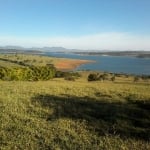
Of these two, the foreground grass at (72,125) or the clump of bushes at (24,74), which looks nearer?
the foreground grass at (72,125)

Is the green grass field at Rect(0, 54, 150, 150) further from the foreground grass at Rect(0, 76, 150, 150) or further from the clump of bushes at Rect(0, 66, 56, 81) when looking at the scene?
the clump of bushes at Rect(0, 66, 56, 81)

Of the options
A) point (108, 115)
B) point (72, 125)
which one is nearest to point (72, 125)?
point (72, 125)

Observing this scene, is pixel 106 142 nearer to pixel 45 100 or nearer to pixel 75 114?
pixel 75 114

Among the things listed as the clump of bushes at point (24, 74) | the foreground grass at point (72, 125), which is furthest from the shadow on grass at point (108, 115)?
the clump of bushes at point (24, 74)

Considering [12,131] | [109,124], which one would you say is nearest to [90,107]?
[109,124]

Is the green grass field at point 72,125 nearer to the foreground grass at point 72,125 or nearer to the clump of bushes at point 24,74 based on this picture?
the foreground grass at point 72,125

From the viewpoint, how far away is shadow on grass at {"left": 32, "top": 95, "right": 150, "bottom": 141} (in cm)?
1166

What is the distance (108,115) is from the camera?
1461 centimetres

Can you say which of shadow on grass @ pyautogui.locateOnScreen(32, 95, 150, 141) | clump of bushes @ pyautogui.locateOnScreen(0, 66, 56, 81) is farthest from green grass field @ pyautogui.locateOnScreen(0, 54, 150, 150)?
clump of bushes @ pyautogui.locateOnScreen(0, 66, 56, 81)

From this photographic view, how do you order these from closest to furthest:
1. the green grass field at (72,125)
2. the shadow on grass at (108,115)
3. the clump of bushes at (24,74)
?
the green grass field at (72,125), the shadow on grass at (108,115), the clump of bushes at (24,74)

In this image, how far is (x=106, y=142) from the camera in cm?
1003

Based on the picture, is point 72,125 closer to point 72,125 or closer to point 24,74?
point 72,125

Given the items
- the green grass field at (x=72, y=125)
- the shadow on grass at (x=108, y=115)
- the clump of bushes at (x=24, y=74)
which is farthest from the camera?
the clump of bushes at (x=24, y=74)

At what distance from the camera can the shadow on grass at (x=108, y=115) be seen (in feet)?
38.3
